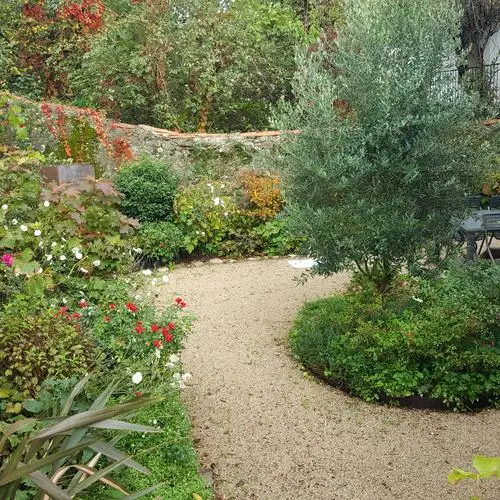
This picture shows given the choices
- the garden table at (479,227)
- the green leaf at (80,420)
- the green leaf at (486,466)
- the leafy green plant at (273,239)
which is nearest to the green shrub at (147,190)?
the leafy green plant at (273,239)

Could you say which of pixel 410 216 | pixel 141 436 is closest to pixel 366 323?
pixel 410 216

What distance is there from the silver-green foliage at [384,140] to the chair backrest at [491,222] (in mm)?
1375

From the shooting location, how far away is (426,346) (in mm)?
4355

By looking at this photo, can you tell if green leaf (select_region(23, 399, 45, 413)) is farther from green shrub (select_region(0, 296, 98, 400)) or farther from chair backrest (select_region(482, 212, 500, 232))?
chair backrest (select_region(482, 212, 500, 232))

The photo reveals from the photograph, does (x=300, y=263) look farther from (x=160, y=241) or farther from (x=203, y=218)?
(x=160, y=241)

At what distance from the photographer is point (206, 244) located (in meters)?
8.90

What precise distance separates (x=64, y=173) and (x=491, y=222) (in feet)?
17.5

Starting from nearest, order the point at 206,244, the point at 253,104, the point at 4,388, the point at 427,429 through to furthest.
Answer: the point at 4,388, the point at 427,429, the point at 206,244, the point at 253,104

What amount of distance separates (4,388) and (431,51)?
151 inches

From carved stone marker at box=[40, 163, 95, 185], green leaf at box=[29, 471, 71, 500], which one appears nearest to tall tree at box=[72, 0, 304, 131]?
carved stone marker at box=[40, 163, 95, 185]

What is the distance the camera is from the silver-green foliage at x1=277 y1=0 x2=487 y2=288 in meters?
4.67

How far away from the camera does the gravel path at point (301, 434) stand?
349cm

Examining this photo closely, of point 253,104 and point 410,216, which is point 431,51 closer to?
point 410,216

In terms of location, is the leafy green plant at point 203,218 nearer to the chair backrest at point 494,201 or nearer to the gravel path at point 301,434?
the gravel path at point 301,434
